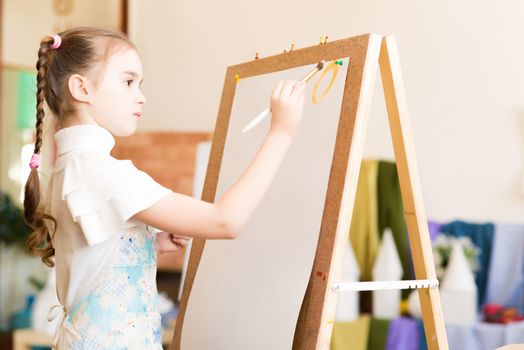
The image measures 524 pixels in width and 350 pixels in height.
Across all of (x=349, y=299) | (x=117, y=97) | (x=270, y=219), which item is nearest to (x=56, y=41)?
(x=117, y=97)

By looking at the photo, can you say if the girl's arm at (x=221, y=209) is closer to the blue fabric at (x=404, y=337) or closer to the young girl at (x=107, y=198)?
the young girl at (x=107, y=198)

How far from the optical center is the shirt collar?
4.20 ft

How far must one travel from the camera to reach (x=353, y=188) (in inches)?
52.4

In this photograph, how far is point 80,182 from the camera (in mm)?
1254

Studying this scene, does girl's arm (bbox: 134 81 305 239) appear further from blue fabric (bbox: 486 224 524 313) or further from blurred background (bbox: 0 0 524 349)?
blue fabric (bbox: 486 224 524 313)

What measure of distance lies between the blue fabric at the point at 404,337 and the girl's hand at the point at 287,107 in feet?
4.68

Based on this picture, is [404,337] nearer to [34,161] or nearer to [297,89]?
[297,89]

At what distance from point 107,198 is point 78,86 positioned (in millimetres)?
227

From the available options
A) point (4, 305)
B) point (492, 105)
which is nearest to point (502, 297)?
point (492, 105)

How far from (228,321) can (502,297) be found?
58.2 inches

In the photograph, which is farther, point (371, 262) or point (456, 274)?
point (371, 262)

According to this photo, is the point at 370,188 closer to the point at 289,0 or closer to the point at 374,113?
the point at 374,113

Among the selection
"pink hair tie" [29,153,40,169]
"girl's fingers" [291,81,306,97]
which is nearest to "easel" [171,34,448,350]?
"girl's fingers" [291,81,306,97]

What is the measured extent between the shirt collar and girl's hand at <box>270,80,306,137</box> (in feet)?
1.00
